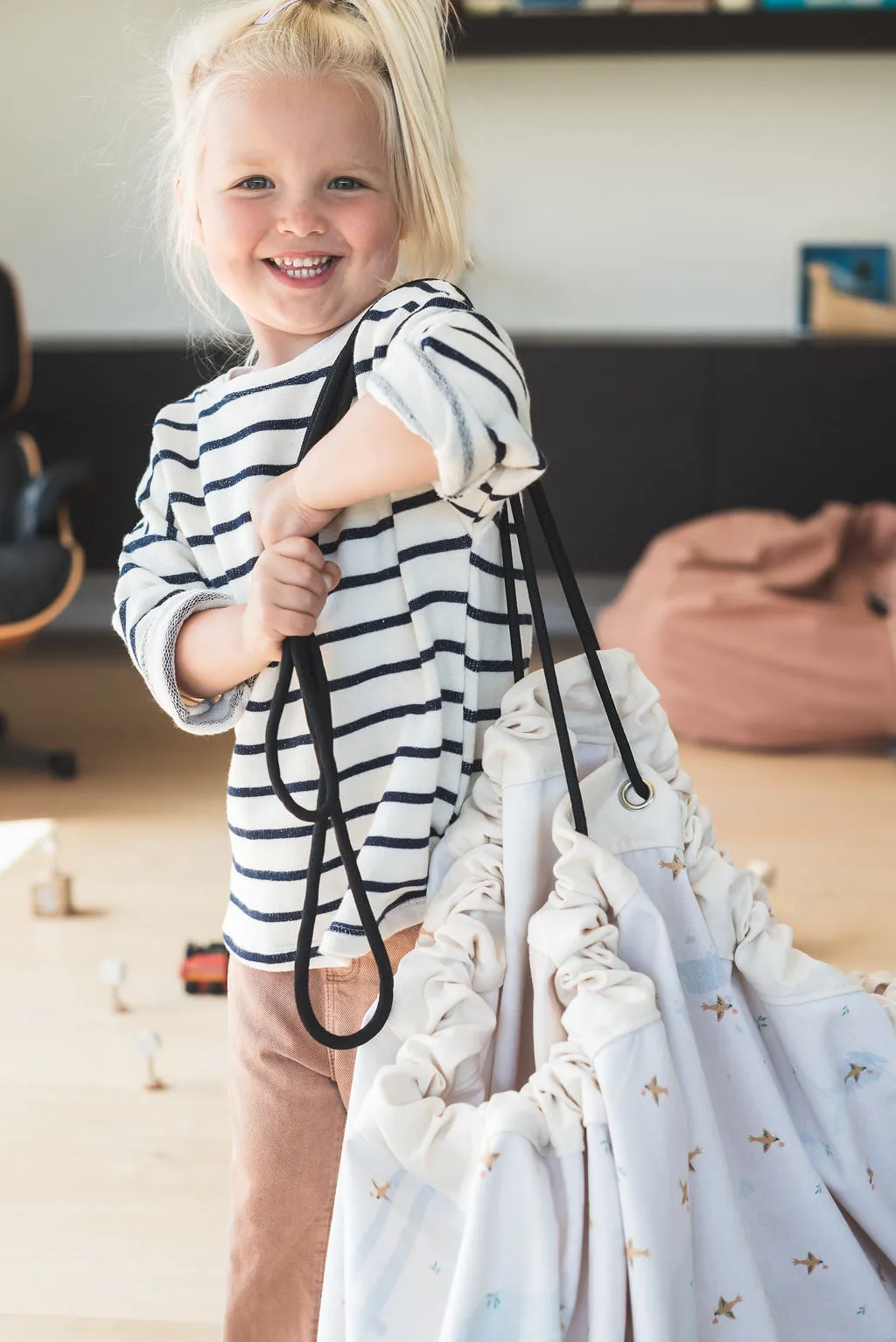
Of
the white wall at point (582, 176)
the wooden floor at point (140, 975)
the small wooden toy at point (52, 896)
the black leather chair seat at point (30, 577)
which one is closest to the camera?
the wooden floor at point (140, 975)

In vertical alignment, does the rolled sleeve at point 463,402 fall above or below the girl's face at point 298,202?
below

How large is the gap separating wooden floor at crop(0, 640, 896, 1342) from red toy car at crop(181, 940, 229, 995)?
0.02m

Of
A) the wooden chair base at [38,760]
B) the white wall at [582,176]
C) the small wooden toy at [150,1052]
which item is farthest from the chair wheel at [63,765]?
the white wall at [582,176]

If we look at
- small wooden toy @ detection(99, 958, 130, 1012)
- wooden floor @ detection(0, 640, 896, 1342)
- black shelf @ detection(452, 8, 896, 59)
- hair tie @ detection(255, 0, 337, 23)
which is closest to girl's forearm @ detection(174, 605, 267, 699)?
hair tie @ detection(255, 0, 337, 23)

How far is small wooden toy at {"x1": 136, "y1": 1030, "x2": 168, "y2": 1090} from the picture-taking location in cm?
157

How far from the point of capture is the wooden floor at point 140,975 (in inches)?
52.1

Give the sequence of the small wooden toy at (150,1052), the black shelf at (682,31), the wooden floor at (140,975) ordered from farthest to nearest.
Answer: the black shelf at (682,31) < the small wooden toy at (150,1052) < the wooden floor at (140,975)

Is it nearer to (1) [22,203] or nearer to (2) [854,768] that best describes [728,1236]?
(2) [854,768]

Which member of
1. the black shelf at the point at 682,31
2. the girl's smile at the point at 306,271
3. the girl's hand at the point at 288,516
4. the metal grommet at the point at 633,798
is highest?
the black shelf at the point at 682,31

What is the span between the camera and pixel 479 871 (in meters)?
0.81

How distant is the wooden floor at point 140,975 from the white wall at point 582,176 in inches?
57.2

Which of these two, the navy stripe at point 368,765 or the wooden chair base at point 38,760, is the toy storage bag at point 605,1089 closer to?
the navy stripe at point 368,765

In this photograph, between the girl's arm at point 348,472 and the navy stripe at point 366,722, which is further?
the navy stripe at point 366,722

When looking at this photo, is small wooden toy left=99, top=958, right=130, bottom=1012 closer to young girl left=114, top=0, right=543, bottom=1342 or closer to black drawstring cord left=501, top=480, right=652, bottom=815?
young girl left=114, top=0, right=543, bottom=1342
